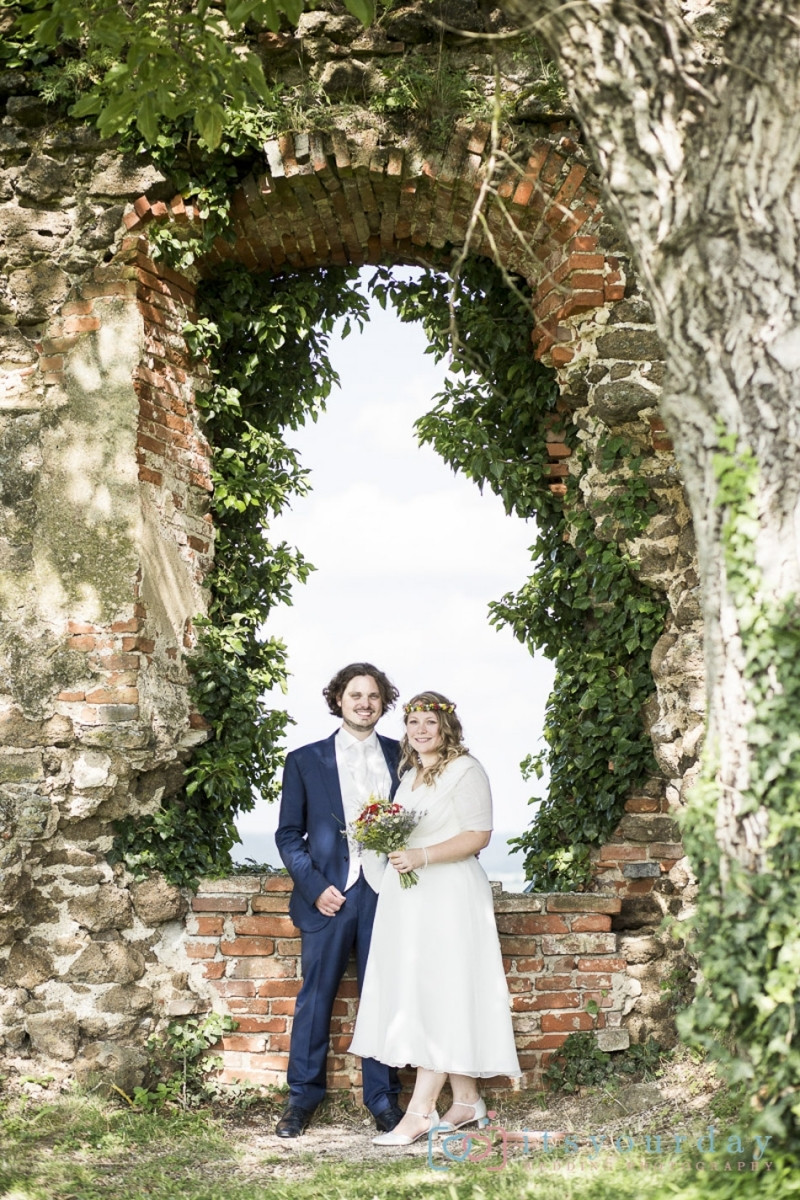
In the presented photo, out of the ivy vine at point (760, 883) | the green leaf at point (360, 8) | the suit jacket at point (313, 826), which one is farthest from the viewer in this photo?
the suit jacket at point (313, 826)

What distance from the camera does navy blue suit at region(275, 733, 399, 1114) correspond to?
488cm

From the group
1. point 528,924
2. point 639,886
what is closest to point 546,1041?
point 528,924

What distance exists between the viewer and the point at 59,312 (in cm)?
568

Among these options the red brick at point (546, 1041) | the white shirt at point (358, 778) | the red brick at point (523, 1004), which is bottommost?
the red brick at point (546, 1041)

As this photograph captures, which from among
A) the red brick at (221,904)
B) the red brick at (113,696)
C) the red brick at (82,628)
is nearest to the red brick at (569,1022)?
the red brick at (221,904)

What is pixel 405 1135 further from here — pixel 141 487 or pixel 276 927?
pixel 141 487

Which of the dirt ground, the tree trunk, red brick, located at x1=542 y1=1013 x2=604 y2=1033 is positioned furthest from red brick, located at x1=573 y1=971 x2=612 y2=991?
the tree trunk

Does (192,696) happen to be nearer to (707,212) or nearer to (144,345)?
(144,345)

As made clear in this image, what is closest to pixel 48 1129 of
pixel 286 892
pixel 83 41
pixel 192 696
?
pixel 286 892

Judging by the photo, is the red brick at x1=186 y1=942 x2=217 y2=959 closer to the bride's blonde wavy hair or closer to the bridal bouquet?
the bridal bouquet

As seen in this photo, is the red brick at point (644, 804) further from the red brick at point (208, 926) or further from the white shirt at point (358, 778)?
the red brick at point (208, 926)

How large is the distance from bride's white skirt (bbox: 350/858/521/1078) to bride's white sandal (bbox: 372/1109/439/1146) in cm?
22

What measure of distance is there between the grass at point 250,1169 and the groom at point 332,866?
0.90 feet

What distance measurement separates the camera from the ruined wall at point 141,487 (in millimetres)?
5230
